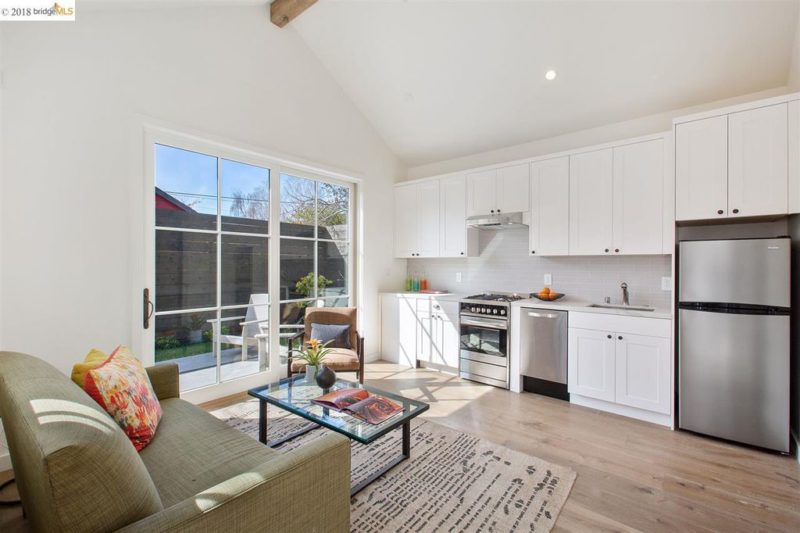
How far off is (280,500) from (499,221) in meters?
3.55

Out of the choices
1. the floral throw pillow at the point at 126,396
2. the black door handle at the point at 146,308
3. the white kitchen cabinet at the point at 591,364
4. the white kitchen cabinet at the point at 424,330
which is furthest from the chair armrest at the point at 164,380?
the white kitchen cabinet at the point at 591,364

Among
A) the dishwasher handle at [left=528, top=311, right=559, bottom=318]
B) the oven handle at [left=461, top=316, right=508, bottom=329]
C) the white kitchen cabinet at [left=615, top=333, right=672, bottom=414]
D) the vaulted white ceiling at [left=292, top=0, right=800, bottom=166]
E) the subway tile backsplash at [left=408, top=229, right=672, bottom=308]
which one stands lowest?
the white kitchen cabinet at [left=615, top=333, right=672, bottom=414]

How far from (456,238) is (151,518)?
13.5 feet

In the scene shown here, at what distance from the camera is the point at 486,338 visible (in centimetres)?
410

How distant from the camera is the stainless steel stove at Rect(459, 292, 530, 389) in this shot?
3.96 metres

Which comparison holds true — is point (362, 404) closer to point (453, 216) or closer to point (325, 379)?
point (325, 379)

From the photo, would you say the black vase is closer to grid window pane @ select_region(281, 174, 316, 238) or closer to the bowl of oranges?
grid window pane @ select_region(281, 174, 316, 238)

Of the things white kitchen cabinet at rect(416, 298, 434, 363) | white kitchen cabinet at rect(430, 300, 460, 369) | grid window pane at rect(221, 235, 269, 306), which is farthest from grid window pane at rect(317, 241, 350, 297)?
white kitchen cabinet at rect(430, 300, 460, 369)

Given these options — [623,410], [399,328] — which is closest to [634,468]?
[623,410]

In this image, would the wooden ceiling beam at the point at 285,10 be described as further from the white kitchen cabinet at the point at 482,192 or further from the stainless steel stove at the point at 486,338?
the stainless steel stove at the point at 486,338

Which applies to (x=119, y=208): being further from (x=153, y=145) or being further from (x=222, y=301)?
(x=222, y=301)

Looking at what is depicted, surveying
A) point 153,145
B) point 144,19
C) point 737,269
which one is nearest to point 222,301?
point 153,145

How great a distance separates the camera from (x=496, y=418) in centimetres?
322

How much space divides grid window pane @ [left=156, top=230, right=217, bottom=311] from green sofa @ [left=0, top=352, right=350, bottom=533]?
58.4 inches
